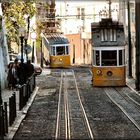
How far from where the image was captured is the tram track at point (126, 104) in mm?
19997

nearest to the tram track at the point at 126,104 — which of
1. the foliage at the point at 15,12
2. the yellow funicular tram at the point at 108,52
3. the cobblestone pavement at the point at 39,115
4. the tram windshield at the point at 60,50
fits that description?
the yellow funicular tram at the point at 108,52

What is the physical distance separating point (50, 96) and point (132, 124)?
1021cm

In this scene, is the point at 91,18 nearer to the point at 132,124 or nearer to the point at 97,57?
the point at 97,57

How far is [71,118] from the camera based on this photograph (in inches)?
792

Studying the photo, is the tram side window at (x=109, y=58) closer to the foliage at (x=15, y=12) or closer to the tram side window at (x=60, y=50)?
the foliage at (x=15, y=12)

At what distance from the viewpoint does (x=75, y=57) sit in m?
74.1

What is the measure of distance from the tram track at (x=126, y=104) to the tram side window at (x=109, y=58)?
63.8 inches

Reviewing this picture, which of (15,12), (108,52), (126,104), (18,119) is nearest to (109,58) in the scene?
(108,52)

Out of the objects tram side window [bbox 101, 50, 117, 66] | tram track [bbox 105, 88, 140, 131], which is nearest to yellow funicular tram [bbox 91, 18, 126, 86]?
tram side window [bbox 101, 50, 117, 66]

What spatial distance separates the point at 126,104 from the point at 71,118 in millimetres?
4912

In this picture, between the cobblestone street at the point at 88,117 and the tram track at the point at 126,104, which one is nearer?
the cobblestone street at the point at 88,117

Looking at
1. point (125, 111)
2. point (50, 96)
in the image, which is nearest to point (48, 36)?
point (50, 96)

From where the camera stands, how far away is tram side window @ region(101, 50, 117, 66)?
3212cm

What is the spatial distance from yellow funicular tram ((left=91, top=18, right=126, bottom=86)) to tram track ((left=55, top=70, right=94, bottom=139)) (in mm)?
1806
